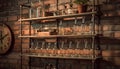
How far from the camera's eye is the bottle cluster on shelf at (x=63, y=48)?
3576 mm

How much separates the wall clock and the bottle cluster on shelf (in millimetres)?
640

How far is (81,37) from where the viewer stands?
3656 mm

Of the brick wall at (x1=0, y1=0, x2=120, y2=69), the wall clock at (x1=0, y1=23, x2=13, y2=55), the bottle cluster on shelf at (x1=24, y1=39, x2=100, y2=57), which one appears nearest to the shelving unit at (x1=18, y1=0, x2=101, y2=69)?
the bottle cluster on shelf at (x1=24, y1=39, x2=100, y2=57)

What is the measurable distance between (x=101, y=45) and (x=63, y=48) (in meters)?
0.73

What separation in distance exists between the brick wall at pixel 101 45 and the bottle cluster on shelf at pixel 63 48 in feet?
0.43

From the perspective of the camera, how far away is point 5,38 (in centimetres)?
486

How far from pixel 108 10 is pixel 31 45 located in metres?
1.74

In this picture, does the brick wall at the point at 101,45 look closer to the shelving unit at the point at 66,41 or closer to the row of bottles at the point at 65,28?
the shelving unit at the point at 66,41

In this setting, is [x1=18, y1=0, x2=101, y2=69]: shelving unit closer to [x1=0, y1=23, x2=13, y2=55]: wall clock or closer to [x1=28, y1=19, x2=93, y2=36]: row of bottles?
[x1=28, y1=19, x2=93, y2=36]: row of bottles

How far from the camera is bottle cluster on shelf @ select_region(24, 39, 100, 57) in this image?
3.58m

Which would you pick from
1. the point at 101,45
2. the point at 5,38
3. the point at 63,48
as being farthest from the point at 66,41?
the point at 5,38

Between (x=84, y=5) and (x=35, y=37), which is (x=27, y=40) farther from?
(x=84, y=5)

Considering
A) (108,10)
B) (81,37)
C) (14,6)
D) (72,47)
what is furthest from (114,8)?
(14,6)

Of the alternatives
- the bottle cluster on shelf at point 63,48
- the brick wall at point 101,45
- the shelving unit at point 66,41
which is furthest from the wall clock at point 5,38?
the bottle cluster on shelf at point 63,48
